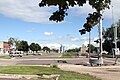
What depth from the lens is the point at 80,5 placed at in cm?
800

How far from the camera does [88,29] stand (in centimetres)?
851

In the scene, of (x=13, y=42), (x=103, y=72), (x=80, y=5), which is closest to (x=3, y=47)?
(x=13, y=42)

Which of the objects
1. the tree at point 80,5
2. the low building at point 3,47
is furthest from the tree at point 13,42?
the tree at point 80,5

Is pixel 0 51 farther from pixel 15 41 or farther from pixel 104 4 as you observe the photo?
pixel 104 4

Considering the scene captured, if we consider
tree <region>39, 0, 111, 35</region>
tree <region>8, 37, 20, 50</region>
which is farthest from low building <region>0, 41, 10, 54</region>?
tree <region>39, 0, 111, 35</region>

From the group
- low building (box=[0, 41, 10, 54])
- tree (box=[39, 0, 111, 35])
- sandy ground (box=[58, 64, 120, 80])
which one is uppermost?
low building (box=[0, 41, 10, 54])

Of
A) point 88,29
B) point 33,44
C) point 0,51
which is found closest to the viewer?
point 88,29

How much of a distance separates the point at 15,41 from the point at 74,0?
16455 centimetres

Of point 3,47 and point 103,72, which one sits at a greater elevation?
point 3,47

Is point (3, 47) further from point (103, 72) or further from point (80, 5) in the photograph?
point (80, 5)

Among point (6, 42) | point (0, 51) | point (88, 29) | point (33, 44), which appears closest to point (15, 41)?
point (6, 42)

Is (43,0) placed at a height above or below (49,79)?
above

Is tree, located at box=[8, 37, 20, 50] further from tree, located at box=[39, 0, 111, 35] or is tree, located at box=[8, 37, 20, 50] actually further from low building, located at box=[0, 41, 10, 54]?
tree, located at box=[39, 0, 111, 35]

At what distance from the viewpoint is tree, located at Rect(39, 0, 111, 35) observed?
7883 millimetres
